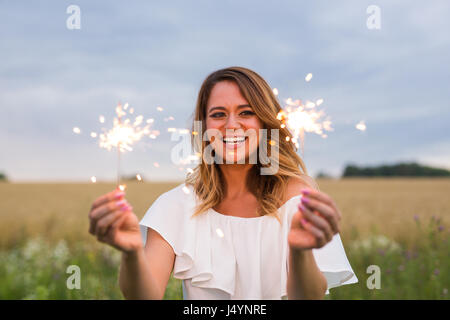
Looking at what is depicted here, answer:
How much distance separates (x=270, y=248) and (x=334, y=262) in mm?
464

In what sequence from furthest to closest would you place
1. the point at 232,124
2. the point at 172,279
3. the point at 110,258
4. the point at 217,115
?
A: the point at 110,258, the point at 172,279, the point at 217,115, the point at 232,124

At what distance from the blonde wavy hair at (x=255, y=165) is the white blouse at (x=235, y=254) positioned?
5.7 inches

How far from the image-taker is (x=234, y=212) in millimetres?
3109

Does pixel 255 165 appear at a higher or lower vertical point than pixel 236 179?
higher

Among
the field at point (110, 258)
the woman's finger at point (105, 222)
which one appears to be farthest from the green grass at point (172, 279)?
the woman's finger at point (105, 222)

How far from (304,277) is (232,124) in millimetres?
1215

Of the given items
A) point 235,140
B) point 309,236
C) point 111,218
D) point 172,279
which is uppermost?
point 235,140

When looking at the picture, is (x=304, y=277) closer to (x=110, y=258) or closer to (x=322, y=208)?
(x=322, y=208)

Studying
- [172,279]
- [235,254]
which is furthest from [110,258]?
[235,254]

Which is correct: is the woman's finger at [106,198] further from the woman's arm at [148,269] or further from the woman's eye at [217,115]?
the woman's eye at [217,115]

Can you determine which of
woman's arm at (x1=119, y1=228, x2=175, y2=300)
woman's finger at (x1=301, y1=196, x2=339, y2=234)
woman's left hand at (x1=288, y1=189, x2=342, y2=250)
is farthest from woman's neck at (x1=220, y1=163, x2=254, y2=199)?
woman's finger at (x1=301, y1=196, x2=339, y2=234)

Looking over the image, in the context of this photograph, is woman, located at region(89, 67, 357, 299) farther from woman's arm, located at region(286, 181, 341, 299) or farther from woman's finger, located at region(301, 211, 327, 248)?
woman's finger, located at region(301, 211, 327, 248)

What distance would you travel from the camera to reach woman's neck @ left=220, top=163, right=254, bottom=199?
3236 millimetres
